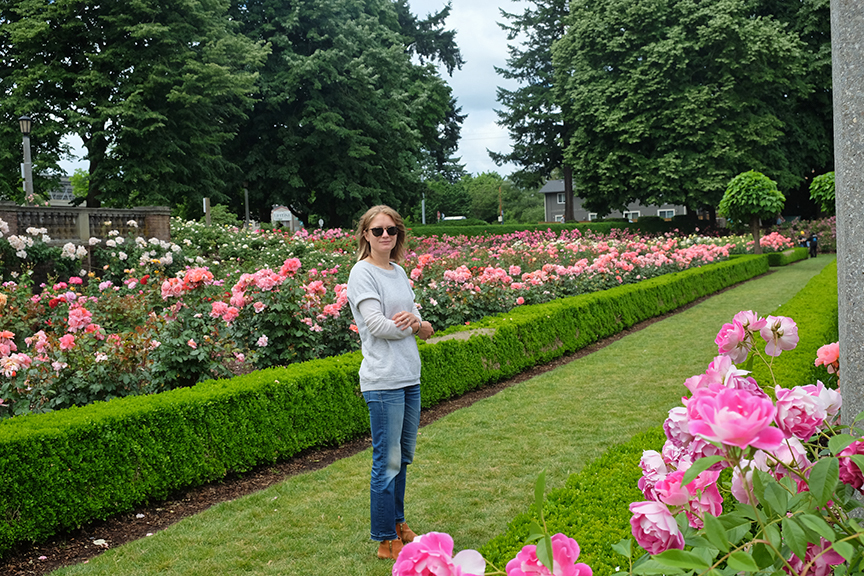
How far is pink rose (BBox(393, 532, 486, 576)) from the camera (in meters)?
0.88

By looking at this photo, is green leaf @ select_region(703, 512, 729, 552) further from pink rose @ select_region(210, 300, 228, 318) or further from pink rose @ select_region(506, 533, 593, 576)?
pink rose @ select_region(210, 300, 228, 318)

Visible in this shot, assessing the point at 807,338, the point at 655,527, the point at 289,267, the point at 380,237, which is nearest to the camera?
the point at 655,527

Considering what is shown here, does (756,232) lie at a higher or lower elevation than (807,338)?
higher

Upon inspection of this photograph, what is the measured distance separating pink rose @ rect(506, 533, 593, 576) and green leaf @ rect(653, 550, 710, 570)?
0.10m

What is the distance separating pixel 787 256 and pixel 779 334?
24.0 m

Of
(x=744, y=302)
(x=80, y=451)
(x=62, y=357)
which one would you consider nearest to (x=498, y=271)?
(x=62, y=357)

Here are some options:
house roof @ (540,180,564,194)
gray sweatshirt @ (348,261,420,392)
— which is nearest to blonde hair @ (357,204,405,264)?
gray sweatshirt @ (348,261,420,392)

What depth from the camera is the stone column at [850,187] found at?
5.08 feet

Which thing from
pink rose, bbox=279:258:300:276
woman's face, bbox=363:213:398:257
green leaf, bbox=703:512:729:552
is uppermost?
woman's face, bbox=363:213:398:257

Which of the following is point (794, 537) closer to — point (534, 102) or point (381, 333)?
point (381, 333)

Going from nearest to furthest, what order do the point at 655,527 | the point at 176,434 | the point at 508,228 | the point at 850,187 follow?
the point at 655,527, the point at 850,187, the point at 176,434, the point at 508,228

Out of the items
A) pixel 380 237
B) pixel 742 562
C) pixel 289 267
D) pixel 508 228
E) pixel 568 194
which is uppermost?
pixel 568 194

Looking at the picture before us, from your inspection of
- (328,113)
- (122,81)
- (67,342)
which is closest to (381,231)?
(67,342)

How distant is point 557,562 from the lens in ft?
3.04
